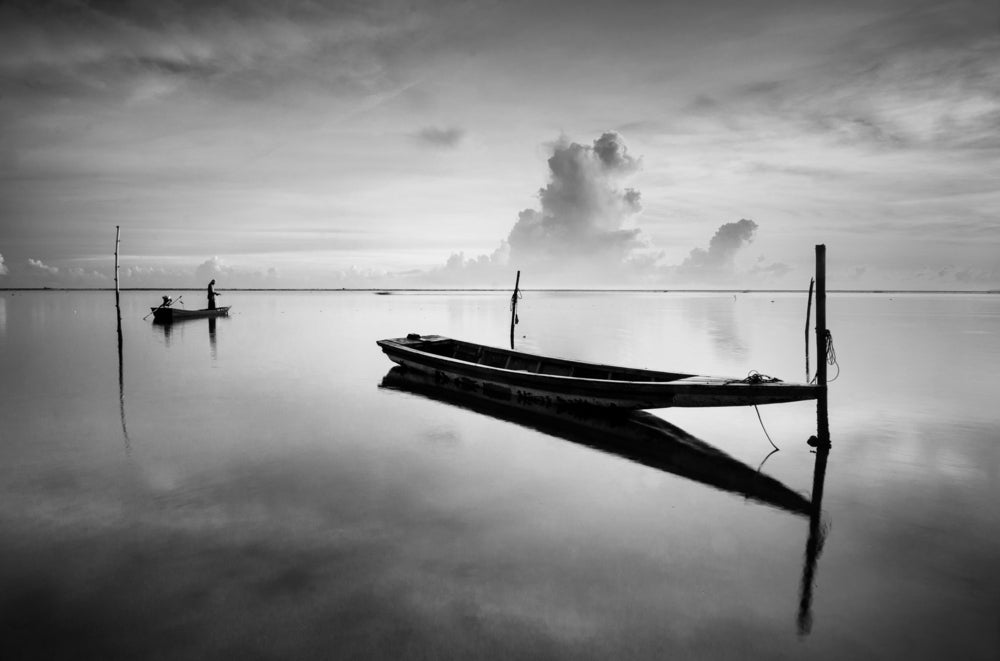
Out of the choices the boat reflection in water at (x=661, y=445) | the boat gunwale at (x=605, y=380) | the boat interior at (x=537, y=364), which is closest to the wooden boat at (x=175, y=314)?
the boat interior at (x=537, y=364)

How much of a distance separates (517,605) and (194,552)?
13.3ft

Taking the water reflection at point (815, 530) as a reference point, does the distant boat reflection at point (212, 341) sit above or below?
above

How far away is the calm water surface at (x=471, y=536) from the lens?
5074mm

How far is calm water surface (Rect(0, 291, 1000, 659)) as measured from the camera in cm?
507

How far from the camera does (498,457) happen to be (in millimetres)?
10742

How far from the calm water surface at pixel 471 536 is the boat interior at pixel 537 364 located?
1.62 meters

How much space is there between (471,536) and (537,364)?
9545 millimetres

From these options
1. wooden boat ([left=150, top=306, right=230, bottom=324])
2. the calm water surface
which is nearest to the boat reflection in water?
the calm water surface

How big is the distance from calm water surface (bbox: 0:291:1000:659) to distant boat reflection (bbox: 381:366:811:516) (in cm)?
18

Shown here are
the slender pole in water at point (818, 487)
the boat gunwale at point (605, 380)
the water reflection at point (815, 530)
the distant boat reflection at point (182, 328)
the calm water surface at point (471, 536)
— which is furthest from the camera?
the distant boat reflection at point (182, 328)

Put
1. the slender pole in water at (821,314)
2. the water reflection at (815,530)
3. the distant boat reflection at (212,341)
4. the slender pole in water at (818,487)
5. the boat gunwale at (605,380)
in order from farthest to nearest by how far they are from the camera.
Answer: the distant boat reflection at (212,341) < the slender pole in water at (821,314) < the boat gunwale at (605,380) < the slender pole in water at (818,487) < the water reflection at (815,530)

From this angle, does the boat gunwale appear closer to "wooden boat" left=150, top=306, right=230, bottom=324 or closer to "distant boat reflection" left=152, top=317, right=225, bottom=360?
"distant boat reflection" left=152, top=317, right=225, bottom=360

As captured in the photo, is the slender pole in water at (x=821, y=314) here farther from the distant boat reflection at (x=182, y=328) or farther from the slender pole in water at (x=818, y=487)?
the distant boat reflection at (x=182, y=328)

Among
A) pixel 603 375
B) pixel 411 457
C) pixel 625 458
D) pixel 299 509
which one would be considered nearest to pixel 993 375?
pixel 603 375
